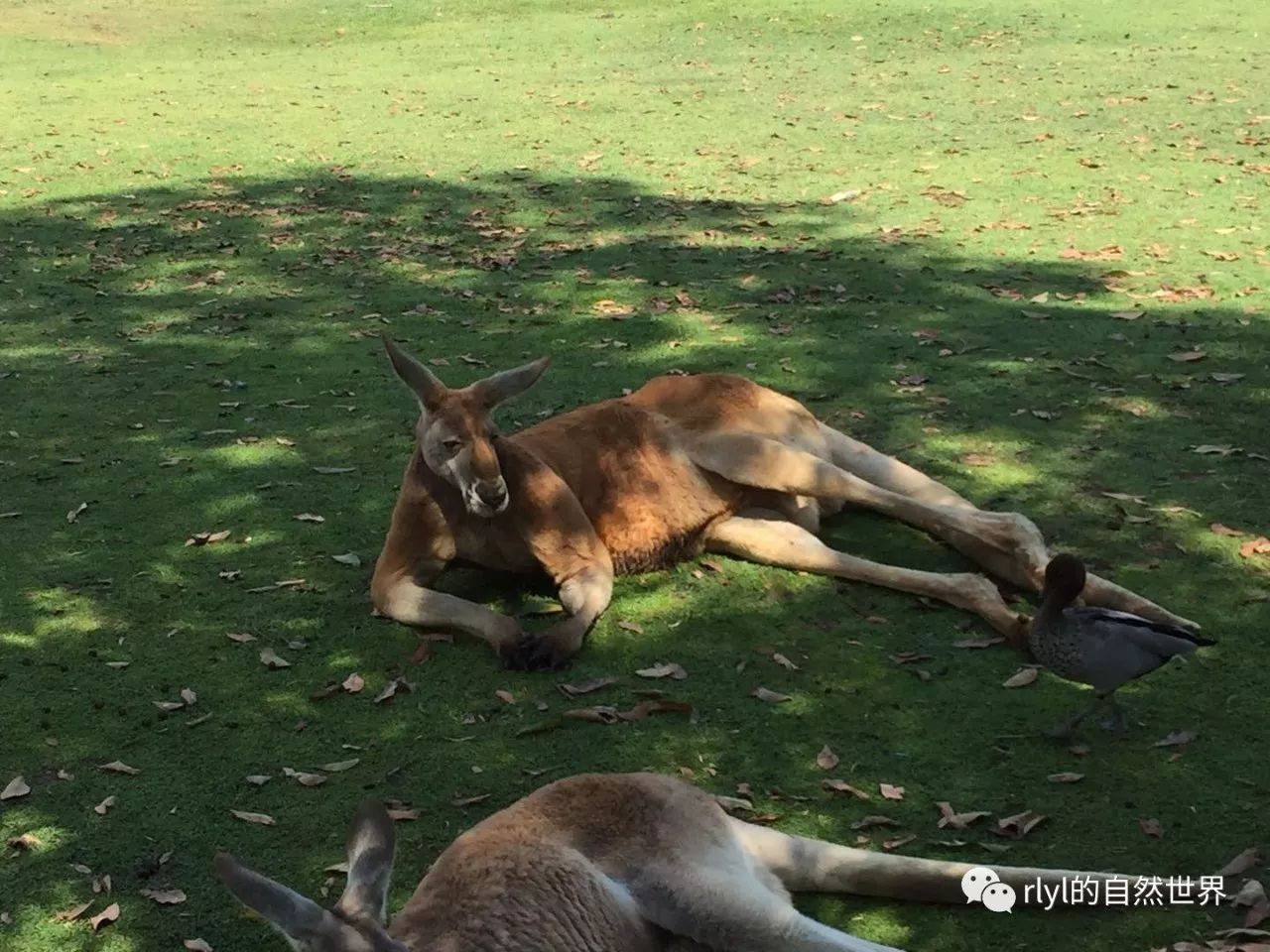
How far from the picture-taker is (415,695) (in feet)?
15.3

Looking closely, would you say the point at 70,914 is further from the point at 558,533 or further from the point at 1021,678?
the point at 1021,678

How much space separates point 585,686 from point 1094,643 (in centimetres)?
157

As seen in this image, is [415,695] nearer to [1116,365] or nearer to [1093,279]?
[1116,365]

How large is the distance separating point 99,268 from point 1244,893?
336 inches

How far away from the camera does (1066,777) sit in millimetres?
4004

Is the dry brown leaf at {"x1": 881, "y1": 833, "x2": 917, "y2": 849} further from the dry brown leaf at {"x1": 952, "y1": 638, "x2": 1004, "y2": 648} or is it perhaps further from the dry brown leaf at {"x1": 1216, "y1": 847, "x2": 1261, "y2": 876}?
the dry brown leaf at {"x1": 952, "y1": 638, "x2": 1004, "y2": 648}

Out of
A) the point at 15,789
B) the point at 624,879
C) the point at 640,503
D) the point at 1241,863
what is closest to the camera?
the point at 624,879

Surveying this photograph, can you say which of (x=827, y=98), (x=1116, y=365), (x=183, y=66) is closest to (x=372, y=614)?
(x=1116, y=365)

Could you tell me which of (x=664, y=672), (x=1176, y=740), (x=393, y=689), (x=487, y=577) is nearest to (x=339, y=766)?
(x=393, y=689)

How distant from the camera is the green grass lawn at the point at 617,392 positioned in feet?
13.2

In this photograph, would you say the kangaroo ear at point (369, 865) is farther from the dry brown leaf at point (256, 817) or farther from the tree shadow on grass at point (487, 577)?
the dry brown leaf at point (256, 817)

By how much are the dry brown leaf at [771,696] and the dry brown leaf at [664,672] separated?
0.26m

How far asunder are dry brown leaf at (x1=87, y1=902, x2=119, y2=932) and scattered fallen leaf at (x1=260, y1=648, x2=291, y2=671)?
4.19ft

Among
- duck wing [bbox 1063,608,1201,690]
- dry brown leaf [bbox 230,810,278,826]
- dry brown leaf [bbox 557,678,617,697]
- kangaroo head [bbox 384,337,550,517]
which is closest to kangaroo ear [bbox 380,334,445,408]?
kangaroo head [bbox 384,337,550,517]
